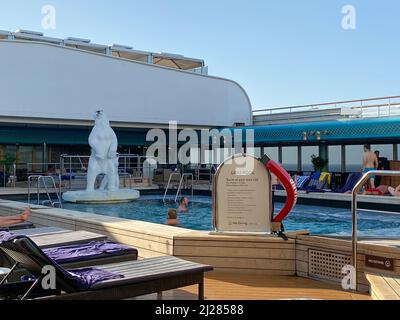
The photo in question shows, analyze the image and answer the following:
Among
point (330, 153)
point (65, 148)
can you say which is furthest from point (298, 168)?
point (65, 148)

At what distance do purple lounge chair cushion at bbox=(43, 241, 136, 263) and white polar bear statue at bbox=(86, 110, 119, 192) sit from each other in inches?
393

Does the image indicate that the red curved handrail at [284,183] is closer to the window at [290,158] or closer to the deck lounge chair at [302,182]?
the deck lounge chair at [302,182]

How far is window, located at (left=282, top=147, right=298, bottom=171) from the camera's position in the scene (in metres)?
22.0

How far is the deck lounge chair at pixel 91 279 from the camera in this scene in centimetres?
270

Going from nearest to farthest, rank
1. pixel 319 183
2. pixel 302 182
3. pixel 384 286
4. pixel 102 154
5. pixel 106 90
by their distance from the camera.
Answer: pixel 384 286, pixel 102 154, pixel 319 183, pixel 302 182, pixel 106 90

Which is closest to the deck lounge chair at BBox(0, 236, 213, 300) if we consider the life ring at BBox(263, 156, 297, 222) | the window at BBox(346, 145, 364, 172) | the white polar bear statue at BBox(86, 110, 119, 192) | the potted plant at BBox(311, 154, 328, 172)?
the life ring at BBox(263, 156, 297, 222)

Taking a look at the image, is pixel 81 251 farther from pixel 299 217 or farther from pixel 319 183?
pixel 319 183

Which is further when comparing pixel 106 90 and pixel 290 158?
pixel 106 90

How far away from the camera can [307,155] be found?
70.1 feet

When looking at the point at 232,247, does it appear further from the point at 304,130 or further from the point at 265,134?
the point at 265,134

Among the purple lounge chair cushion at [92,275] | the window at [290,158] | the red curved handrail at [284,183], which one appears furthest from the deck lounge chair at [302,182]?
the purple lounge chair cushion at [92,275]

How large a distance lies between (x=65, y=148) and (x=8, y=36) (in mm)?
10446

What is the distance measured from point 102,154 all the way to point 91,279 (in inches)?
441

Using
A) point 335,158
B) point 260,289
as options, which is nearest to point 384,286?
point 260,289
